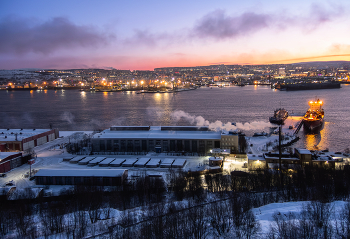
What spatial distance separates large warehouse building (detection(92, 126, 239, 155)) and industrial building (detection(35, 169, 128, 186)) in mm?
1922

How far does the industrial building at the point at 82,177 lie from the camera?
4.45 meters

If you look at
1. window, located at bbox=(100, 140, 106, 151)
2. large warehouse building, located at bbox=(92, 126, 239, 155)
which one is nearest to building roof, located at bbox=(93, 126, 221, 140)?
large warehouse building, located at bbox=(92, 126, 239, 155)

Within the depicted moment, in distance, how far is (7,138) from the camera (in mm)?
6715

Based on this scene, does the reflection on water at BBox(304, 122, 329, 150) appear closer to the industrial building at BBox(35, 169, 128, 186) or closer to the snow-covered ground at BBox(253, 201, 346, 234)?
the snow-covered ground at BBox(253, 201, 346, 234)

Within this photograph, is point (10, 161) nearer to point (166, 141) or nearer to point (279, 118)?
point (166, 141)

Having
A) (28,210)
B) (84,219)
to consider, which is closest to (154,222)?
(84,219)

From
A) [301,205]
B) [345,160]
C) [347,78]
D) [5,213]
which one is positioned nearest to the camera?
[301,205]

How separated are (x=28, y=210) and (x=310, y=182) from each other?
3720mm

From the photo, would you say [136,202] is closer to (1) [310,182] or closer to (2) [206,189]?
(2) [206,189]

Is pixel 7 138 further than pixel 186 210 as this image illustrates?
Yes

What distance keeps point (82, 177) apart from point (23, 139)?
2938 millimetres

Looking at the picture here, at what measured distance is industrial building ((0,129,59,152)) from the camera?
656cm

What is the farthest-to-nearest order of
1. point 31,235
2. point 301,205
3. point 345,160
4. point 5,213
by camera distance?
point 345,160 < point 5,213 < point 301,205 < point 31,235

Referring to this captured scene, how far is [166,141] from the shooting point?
21.5ft
